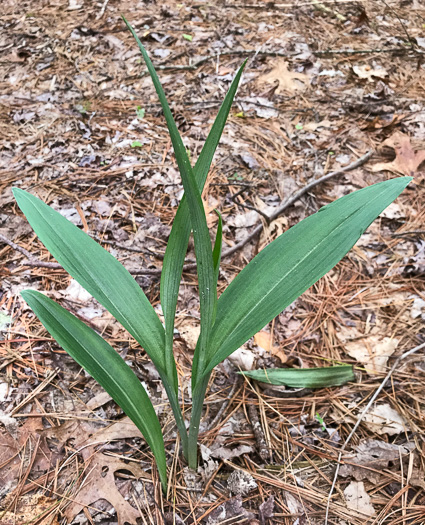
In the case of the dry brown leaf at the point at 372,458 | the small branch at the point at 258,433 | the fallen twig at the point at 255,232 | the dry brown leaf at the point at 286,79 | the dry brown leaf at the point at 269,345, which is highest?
the dry brown leaf at the point at 286,79

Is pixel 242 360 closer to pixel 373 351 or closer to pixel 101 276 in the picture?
pixel 373 351

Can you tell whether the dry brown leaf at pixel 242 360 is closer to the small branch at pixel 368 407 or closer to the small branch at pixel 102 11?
the small branch at pixel 368 407

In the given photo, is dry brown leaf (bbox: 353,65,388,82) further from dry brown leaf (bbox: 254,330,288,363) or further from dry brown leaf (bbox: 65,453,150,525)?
dry brown leaf (bbox: 65,453,150,525)

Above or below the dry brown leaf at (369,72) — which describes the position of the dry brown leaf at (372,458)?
below

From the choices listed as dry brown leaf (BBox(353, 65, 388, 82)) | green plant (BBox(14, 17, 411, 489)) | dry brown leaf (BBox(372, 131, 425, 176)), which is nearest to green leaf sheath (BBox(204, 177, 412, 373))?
green plant (BBox(14, 17, 411, 489))

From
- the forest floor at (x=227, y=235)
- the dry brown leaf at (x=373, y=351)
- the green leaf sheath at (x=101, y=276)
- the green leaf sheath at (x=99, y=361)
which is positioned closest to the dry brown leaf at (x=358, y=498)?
the forest floor at (x=227, y=235)

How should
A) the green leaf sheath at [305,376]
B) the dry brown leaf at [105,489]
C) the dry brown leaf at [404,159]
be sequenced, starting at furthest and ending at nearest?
the dry brown leaf at [404,159]
the green leaf sheath at [305,376]
the dry brown leaf at [105,489]

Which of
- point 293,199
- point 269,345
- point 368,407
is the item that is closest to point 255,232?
point 293,199
